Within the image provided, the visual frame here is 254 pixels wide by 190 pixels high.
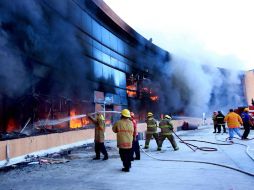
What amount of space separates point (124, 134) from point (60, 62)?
9337mm

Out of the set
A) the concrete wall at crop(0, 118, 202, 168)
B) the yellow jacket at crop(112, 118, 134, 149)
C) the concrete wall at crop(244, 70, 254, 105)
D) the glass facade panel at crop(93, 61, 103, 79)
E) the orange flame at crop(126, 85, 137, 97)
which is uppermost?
the concrete wall at crop(244, 70, 254, 105)

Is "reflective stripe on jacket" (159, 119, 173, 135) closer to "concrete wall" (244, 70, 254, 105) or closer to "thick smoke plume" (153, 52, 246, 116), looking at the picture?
"thick smoke plume" (153, 52, 246, 116)

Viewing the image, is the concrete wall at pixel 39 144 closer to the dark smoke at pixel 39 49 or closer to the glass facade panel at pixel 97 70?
the dark smoke at pixel 39 49

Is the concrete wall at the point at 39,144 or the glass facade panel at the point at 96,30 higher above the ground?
the glass facade panel at the point at 96,30

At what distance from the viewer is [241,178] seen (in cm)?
510

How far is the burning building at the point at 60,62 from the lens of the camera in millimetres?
10992

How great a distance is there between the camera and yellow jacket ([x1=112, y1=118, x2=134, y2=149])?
6.03 meters

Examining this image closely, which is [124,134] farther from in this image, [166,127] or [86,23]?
[86,23]

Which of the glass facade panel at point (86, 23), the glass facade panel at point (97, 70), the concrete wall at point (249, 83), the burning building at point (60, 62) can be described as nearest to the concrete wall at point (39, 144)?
the burning building at point (60, 62)

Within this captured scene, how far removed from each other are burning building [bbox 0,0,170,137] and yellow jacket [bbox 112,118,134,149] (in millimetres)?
6291

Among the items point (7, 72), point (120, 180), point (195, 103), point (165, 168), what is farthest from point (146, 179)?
point (195, 103)

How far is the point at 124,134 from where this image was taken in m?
6.08

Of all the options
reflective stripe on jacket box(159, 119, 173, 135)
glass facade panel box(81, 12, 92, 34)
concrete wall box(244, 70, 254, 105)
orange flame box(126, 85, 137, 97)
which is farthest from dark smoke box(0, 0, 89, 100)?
concrete wall box(244, 70, 254, 105)

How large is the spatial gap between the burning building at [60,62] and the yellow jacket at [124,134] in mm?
6291
